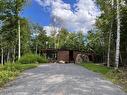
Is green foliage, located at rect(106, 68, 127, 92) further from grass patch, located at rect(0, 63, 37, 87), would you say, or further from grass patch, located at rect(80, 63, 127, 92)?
→ grass patch, located at rect(0, 63, 37, 87)

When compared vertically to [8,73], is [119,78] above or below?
below

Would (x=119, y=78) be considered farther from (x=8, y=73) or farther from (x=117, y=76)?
(x=8, y=73)

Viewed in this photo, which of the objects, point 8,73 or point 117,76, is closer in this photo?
point 8,73

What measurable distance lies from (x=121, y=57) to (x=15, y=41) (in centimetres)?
2799

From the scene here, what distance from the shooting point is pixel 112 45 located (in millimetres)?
46719

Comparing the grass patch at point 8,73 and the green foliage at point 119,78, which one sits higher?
the grass patch at point 8,73

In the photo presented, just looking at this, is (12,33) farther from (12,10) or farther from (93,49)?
(93,49)

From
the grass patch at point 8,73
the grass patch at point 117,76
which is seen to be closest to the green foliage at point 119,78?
the grass patch at point 117,76

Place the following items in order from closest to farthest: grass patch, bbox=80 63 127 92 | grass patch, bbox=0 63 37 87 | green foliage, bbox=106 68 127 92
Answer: green foliage, bbox=106 68 127 92, grass patch, bbox=0 63 37 87, grass patch, bbox=80 63 127 92

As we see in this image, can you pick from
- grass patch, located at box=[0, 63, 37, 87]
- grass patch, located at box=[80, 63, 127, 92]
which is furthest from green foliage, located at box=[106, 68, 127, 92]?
grass patch, located at box=[0, 63, 37, 87]

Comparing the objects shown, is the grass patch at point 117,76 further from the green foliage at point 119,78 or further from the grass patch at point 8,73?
the grass patch at point 8,73

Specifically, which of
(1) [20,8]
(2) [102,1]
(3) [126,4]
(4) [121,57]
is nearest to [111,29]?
(2) [102,1]

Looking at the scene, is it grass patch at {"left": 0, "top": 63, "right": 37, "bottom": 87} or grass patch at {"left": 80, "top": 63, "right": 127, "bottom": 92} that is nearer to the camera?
grass patch at {"left": 0, "top": 63, "right": 37, "bottom": 87}

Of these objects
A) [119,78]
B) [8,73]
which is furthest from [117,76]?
[8,73]
